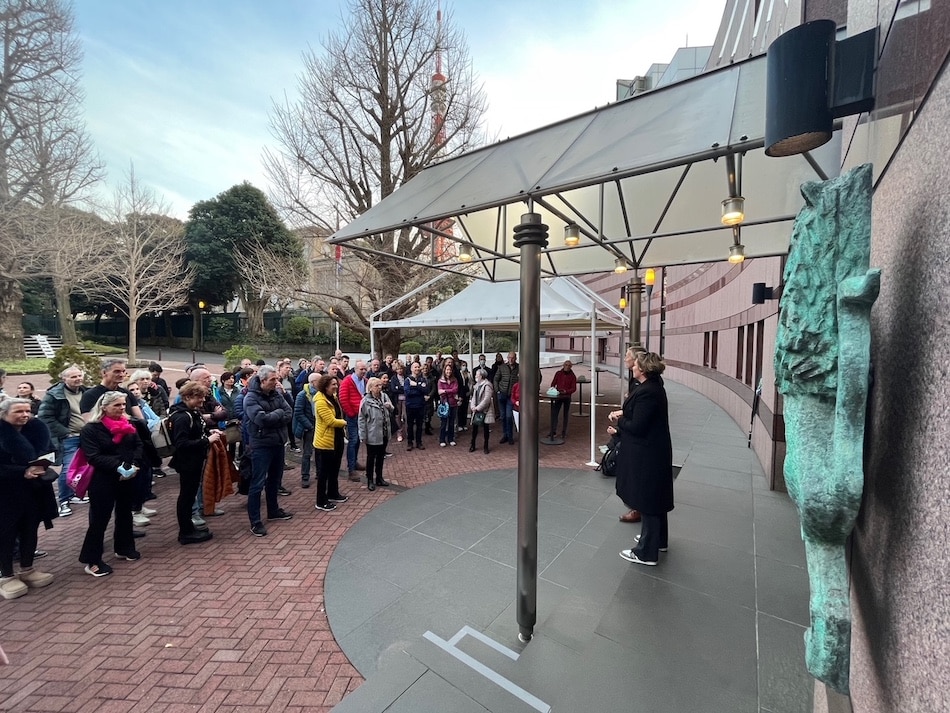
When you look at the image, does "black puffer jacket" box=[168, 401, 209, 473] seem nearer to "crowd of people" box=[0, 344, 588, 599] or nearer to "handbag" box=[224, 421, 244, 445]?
"crowd of people" box=[0, 344, 588, 599]

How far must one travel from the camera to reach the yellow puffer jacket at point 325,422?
17.5ft

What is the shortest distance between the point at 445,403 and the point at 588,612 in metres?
5.75

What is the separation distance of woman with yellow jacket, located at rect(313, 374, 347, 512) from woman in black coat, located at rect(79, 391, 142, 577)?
1.89 metres

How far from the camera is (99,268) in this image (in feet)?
61.4

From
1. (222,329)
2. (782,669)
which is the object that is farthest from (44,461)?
(222,329)

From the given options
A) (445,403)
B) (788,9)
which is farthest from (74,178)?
(788,9)

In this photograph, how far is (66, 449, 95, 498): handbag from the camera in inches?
155

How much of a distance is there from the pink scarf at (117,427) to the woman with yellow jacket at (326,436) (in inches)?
74.6

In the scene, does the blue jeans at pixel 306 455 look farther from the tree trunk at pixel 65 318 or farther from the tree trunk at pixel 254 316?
the tree trunk at pixel 254 316

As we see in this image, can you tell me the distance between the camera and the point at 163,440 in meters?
4.65

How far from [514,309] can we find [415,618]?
258 inches

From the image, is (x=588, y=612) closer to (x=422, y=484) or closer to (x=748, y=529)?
(x=748, y=529)

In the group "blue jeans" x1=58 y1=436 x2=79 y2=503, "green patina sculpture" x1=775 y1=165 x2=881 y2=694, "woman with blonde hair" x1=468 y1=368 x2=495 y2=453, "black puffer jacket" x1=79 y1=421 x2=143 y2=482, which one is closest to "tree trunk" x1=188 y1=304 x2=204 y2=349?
"blue jeans" x1=58 y1=436 x2=79 y2=503

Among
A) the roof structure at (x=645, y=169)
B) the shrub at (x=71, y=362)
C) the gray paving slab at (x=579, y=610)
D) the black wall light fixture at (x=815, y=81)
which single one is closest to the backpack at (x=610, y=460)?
the gray paving slab at (x=579, y=610)
